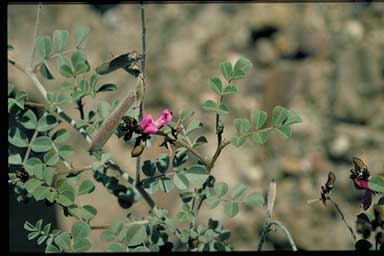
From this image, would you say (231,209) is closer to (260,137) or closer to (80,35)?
(260,137)

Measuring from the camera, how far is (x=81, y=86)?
1150 millimetres

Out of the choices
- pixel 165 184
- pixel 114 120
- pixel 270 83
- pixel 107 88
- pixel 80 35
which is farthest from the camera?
pixel 270 83

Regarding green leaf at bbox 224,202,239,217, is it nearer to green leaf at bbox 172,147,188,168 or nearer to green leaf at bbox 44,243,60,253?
green leaf at bbox 172,147,188,168

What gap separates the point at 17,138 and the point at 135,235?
32 centimetres

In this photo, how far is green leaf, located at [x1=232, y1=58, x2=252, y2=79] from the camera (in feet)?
3.59

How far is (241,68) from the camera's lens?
110 cm

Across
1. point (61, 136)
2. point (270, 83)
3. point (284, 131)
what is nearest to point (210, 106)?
point (284, 131)

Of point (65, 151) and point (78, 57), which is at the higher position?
point (78, 57)

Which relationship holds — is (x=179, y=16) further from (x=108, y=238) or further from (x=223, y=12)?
(x=108, y=238)

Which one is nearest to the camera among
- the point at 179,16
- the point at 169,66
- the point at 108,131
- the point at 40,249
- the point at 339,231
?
the point at 108,131

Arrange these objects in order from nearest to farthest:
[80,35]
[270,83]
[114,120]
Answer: [114,120] < [80,35] < [270,83]

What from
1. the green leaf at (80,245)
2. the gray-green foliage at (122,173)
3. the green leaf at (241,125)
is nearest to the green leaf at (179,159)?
the gray-green foliage at (122,173)

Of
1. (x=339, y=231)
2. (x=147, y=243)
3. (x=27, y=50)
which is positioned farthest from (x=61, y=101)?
(x=27, y=50)

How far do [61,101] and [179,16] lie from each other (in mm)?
3219
